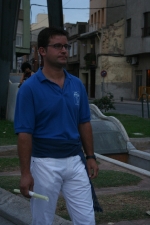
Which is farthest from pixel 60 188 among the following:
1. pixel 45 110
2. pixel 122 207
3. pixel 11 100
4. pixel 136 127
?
pixel 11 100

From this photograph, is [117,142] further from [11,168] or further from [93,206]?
[93,206]

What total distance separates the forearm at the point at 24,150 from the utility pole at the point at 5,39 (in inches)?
503

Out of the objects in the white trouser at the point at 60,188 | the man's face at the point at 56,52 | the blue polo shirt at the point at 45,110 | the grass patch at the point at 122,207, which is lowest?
the grass patch at the point at 122,207

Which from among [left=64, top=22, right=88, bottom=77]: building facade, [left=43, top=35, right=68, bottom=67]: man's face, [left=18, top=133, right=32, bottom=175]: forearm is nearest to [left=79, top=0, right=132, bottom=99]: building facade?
[left=64, top=22, right=88, bottom=77]: building facade

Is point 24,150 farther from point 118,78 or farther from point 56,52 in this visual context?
A: point 118,78

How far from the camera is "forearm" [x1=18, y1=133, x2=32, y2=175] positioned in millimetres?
3836

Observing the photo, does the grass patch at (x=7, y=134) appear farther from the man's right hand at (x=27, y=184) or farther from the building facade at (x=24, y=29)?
the building facade at (x=24, y=29)

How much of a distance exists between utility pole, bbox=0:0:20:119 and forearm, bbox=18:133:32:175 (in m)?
12.8

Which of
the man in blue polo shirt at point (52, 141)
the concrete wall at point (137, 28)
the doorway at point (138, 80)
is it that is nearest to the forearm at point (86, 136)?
the man in blue polo shirt at point (52, 141)

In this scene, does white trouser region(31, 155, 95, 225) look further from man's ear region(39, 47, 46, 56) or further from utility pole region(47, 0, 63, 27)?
utility pole region(47, 0, 63, 27)

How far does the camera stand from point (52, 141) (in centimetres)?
394

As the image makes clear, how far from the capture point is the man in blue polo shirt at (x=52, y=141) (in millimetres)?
3896

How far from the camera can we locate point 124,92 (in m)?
48.8

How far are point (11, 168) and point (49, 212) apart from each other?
200 inches
